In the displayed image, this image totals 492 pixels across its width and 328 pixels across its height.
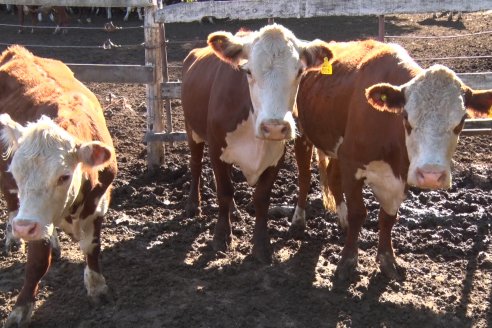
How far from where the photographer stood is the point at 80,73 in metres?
7.11

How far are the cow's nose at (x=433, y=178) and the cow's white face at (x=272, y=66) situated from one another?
41.9 inches

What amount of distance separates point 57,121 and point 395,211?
8.26 feet

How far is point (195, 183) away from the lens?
626cm

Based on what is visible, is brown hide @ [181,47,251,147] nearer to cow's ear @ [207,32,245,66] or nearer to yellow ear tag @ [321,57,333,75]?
cow's ear @ [207,32,245,66]

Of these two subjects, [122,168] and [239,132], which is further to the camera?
[122,168]

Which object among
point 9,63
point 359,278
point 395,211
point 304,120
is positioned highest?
point 9,63

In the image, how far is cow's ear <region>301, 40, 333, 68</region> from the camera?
4934 mm

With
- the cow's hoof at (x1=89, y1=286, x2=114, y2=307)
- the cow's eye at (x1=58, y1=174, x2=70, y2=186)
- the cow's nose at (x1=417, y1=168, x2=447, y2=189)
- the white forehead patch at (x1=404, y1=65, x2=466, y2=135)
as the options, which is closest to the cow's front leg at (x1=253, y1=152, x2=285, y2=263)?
the cow's hoof at (x1=89, y1=286, x2=114, y2=307)

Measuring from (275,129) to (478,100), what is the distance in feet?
4.40

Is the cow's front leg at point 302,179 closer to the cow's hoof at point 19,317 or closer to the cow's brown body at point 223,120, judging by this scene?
the cow's brown body at point 223,120

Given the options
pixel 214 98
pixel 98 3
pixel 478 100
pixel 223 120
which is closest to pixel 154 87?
pixel 98 3

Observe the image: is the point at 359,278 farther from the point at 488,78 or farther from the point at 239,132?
the point at 488,78

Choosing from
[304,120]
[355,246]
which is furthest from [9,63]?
[355,246]

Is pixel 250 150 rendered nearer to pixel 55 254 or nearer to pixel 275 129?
pixel 275 129
